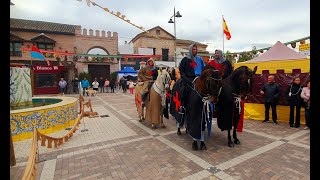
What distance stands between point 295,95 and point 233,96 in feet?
10.6

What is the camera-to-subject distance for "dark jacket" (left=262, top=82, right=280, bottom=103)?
268 inches

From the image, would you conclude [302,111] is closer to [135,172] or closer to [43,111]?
[135,172]

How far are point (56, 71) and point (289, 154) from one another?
23.2m

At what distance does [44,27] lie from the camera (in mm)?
24172

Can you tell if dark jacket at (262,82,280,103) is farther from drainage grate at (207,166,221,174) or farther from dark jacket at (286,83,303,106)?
Answer: drainage grate at (207,166,221,174)

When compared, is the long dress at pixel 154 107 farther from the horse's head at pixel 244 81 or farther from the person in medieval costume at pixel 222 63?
the horse's head at pixel 244 81

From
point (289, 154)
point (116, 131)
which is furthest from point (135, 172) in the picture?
point (289, 154)

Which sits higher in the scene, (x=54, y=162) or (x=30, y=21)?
(x=30, y=21)

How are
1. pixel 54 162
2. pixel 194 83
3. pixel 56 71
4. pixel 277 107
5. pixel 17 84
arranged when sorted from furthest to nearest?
1. pixel 56 71
2. pixel 17 84
3. pixel 277 107
4. pixel 194 83
5. pixel 54 162

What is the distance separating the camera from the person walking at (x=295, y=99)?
6.29 metres

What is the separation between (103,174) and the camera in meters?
3.49

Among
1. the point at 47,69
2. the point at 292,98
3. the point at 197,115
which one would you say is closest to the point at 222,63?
the point at 197,115

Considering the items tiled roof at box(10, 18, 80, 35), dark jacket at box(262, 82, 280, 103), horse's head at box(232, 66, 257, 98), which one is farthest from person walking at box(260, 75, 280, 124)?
tiled roof at box(10, 18, 80, 35)

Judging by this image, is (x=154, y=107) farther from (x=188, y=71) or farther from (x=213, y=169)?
(x=213, y=169)
